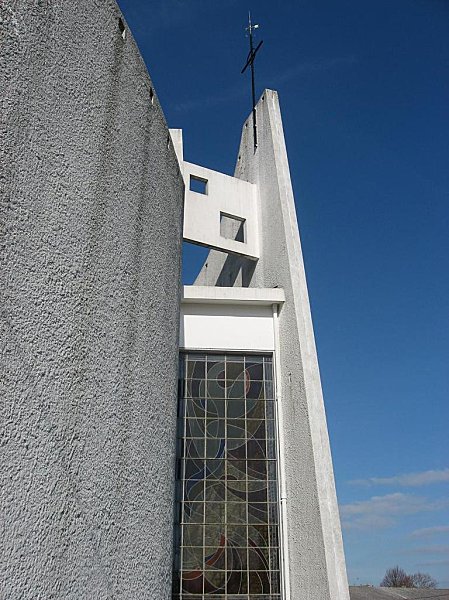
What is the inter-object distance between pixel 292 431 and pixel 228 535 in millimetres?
1241

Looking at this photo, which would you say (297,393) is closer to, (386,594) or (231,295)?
(231,295)

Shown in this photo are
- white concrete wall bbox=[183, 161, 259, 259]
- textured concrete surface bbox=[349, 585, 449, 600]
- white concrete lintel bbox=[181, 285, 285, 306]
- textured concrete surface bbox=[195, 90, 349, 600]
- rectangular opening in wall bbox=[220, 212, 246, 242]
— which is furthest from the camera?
rectangular opening in wall bbox=[220, 212, 246, 242]

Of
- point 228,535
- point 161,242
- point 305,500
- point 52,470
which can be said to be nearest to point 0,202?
point 52,470

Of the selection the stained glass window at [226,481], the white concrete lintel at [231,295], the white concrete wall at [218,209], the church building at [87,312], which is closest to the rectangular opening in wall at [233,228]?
the white concrete wall at [218,209]

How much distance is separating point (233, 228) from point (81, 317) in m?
7.02

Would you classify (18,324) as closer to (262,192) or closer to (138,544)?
(138,544)

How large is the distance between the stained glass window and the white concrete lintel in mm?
647

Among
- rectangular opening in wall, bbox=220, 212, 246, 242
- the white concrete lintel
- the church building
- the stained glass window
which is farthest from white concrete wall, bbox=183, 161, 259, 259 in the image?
the church building

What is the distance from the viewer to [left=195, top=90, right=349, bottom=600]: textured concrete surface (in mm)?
4465

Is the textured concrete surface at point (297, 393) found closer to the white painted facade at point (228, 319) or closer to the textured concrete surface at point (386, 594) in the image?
the white painted facade at point (228, 319)

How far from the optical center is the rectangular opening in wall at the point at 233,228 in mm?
7700

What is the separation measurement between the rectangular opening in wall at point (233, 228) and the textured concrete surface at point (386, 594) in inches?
210

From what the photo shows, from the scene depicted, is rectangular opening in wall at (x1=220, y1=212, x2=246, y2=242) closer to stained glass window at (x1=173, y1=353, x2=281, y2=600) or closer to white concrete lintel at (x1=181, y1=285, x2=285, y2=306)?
white concrete lintel at (x1=181, y1=285, x2=285, y2=306)

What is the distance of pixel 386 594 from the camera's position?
8.20 m
